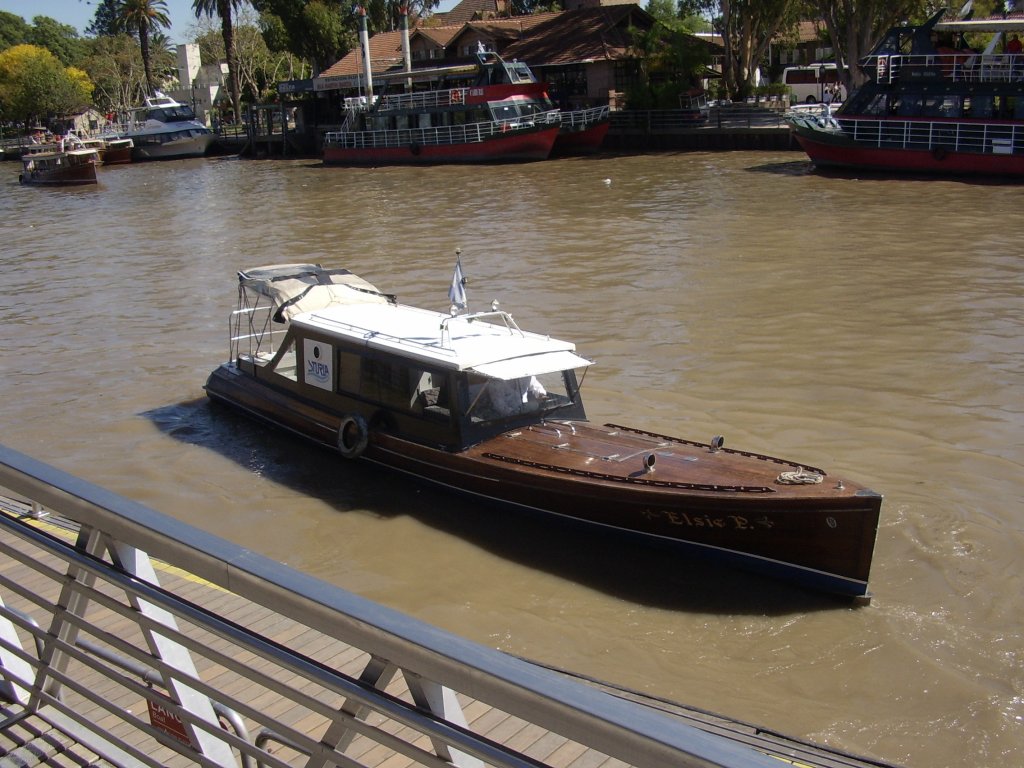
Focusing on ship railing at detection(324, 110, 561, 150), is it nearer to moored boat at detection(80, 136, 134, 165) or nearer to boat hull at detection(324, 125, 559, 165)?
boat hull at detection(324, 125, 559, 165)

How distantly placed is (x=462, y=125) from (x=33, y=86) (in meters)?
50.0

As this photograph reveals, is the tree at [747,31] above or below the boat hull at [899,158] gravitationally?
above

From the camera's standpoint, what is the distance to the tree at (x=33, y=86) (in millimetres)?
81062

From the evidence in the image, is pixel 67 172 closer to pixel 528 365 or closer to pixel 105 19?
pixel 528 365

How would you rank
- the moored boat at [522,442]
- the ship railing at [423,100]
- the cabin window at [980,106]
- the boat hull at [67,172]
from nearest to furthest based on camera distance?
the moored boat at [522,442], the cabin window at [980,106], the boat hull at [67,172], the ship railing at [423,100]

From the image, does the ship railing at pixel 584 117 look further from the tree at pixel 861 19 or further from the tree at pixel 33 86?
the tree at pixel 33 86

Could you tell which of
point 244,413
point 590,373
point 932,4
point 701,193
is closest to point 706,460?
point 590,373

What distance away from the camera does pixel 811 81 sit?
61156 mm

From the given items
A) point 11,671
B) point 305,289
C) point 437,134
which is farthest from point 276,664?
point 437,134

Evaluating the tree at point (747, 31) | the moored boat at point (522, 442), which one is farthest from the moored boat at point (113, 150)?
the moored boat at point (522, 442)

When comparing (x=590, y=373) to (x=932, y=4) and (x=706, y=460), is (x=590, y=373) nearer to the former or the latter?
(x=706, y=460)

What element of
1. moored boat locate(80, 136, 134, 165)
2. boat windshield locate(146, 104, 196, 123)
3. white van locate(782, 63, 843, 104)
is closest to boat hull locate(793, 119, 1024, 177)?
white van locate(782, 63, 843, 104)

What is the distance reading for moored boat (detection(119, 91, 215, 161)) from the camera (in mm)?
63250

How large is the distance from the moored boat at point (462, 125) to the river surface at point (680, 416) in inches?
617
